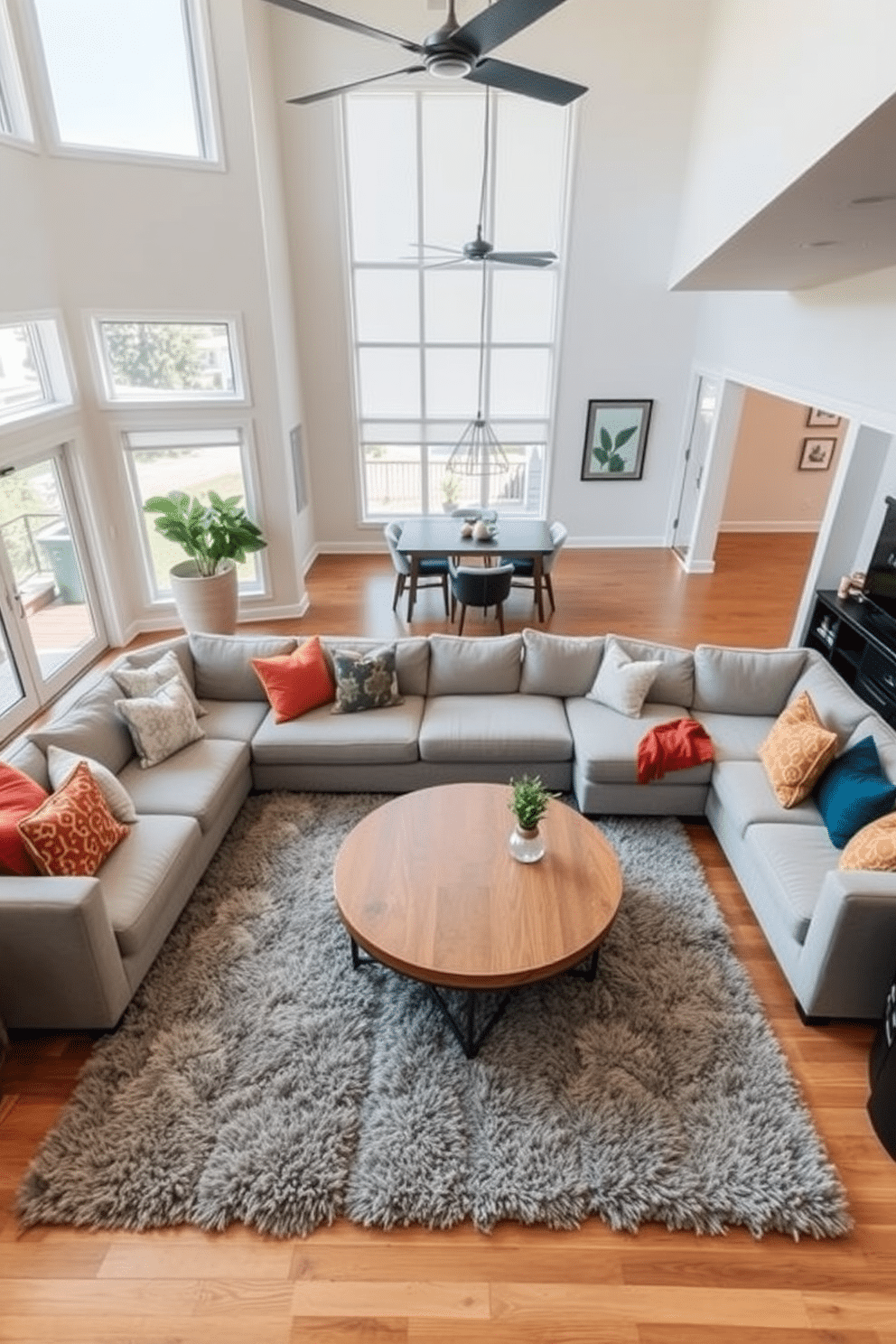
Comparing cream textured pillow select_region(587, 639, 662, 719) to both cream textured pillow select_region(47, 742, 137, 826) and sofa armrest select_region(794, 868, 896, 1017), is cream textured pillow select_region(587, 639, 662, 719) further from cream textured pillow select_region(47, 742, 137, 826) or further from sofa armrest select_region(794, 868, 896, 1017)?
cream textured pillow select_region(47, 742, 137, 826)

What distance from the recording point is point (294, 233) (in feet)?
22.9

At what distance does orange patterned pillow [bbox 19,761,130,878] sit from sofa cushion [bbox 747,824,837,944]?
2.82 metres

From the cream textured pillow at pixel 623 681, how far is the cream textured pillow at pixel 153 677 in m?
2.40

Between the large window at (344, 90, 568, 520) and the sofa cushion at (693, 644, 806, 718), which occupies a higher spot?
the large window at (344, 90, 568, 520)

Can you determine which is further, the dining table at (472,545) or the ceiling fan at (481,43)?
the dining table at (472,545)

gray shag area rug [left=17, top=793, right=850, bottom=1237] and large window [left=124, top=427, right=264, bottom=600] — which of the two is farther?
large window [left=124, top=427, right=264, bottom=600]

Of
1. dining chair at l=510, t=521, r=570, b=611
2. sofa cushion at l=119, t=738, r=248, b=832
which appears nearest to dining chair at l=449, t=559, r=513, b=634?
dining chair at l=510, t=521, r=570, b=611

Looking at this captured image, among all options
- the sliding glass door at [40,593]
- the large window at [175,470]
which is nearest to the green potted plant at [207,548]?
the large window at [175,470]

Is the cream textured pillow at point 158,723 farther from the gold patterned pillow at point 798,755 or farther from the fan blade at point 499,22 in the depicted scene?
the fan blade at point 499,22

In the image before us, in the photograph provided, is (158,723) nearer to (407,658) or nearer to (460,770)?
(407,658)

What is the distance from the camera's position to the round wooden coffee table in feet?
8.18

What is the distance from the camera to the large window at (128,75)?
462 cm

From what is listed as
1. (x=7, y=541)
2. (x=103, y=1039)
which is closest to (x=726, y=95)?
(x=7, y=541)

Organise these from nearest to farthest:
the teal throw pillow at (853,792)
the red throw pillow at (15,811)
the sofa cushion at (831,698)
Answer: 1. the red throw pillow at (15,811)
2. the teal throw pillow at (853,792)
3. the sofa cushion at (831,698)
